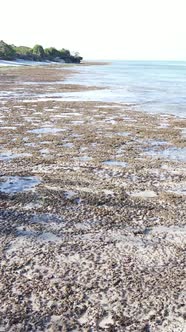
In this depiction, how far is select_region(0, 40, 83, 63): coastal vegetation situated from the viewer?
101312 mm

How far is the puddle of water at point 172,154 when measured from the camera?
10.9m

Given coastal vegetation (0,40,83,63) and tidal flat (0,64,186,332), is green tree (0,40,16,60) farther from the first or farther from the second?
tidal flat (0,64,186,332)

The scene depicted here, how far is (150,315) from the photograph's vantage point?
14.0 feet

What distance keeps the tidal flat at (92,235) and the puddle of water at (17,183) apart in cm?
2

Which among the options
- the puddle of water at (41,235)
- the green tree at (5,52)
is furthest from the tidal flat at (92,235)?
the green tree at (5,52)

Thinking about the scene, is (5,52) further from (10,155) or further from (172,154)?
(172,154)

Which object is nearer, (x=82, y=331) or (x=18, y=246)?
(x=82, y=331)

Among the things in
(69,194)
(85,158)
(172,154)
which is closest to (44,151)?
(85,158)

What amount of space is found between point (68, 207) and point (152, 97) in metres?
23.9

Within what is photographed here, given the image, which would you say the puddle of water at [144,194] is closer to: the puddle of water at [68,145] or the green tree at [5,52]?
the puddle of water at [68,145]

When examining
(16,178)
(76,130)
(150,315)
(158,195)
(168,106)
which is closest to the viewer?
(150,315)

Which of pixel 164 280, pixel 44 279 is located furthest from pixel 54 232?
pixel 164 280

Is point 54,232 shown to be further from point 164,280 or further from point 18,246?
point 164,280

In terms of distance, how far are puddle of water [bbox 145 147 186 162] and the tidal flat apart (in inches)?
1.2
